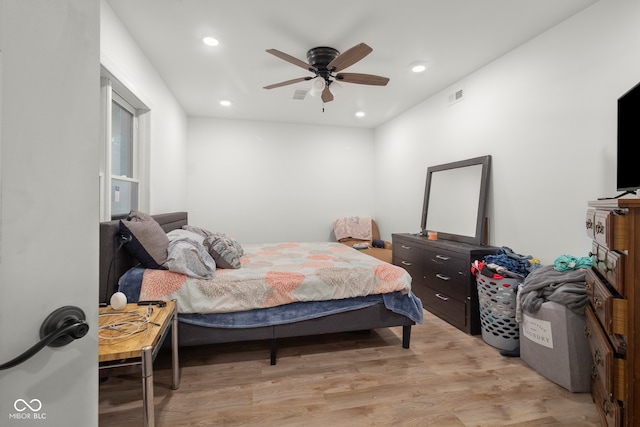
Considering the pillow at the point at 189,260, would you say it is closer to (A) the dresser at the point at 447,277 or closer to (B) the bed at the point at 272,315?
(B) the bed at the point at 272,315

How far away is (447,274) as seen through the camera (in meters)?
3.07

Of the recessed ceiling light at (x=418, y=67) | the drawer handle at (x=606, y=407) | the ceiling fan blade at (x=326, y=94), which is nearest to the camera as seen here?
the drawer handle at (x=606, y=407)

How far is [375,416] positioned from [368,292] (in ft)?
2.84

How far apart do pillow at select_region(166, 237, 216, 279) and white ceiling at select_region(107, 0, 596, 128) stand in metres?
1.77

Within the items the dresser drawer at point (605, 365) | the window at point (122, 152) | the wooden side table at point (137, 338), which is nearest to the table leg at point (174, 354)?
the wooden side table at point (137, 338)

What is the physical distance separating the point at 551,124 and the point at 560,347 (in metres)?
1.74

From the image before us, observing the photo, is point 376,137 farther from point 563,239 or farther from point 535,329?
point 535,329

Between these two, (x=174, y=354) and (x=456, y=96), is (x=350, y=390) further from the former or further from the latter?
(x=456, y=96)

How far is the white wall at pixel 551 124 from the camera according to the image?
205cm

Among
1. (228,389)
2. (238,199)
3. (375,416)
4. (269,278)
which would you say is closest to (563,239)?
(375,416)

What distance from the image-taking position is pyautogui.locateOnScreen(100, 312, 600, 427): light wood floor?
1681 millimetres

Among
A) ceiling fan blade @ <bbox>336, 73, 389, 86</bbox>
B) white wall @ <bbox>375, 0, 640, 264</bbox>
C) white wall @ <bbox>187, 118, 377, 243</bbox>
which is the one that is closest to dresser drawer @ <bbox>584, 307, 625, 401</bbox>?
white wall @ <bbox>375, 0, 640, 264</bbox>

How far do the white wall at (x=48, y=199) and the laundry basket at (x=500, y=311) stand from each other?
8.87ft

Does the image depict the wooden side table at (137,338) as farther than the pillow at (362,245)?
No
